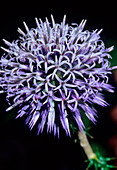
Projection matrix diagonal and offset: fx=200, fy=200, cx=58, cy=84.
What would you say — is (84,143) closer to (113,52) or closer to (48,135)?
(48,135)

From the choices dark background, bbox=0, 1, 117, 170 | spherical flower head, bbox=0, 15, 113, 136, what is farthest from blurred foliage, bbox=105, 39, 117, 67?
spherical flower head, bbox=0, 15, 113, 136

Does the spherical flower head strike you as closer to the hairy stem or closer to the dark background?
the hairy stem

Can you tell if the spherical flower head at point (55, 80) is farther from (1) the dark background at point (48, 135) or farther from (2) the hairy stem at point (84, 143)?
(1) the dark background at point (48, 135)

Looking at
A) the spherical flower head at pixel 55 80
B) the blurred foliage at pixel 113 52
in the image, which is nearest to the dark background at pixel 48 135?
the blurred foliage at pixel 113 52

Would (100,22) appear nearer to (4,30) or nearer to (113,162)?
(4,30)

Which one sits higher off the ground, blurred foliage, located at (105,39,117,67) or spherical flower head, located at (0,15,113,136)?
blurred foliage, located at (105,39,117,67)

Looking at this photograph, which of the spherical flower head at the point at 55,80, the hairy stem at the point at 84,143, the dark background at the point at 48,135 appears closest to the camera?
the spherical flower head at the point at 55,80

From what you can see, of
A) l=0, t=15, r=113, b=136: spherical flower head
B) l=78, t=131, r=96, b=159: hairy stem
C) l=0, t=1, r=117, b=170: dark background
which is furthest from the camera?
l=0, t=1, r=117, b=170: dark background

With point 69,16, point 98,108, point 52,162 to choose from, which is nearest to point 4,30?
point 69,16
